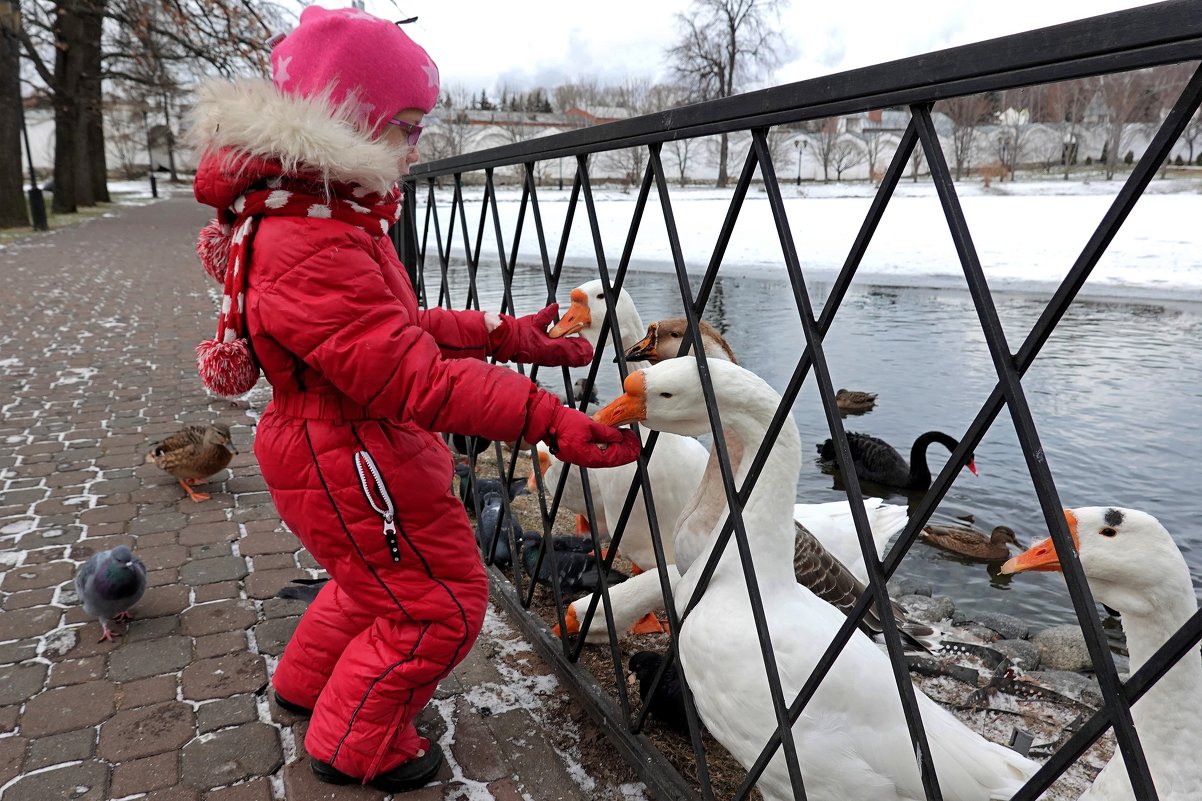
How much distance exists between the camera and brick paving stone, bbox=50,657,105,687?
2.88 metres

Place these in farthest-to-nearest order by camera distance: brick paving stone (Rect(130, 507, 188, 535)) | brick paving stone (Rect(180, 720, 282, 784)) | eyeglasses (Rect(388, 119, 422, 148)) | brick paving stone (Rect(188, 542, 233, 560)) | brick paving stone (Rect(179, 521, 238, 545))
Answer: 1. brick paving stone (Rect(130, 507, 188, 535))
2. brick paving stone (Rect(179, 521, 238, 545))
3. brick paving stone (Rect(188, 542, 233, 560))
4. brick paving stone (Rect(180, 720, 282, 784))
5. eyeglasses (Rect(388, 119, 422, 148))

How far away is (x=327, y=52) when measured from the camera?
2.04 meters

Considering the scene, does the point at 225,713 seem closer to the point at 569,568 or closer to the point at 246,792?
the point at 246,792

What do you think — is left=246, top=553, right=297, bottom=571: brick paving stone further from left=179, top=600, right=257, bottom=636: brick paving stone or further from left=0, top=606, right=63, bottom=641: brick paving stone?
left=0, top=606, right=63, bottom=641: brick paving stone

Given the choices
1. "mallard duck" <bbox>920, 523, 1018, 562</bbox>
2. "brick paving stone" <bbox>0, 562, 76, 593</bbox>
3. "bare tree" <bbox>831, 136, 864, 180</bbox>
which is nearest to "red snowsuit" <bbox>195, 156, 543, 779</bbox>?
"brick paving stone" <bbox>0, 562, 76, 593</bbox>

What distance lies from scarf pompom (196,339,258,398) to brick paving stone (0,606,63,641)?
1898 mm

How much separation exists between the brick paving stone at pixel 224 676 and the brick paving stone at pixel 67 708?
0.25m

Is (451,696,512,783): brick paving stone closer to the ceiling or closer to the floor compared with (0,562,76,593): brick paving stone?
closer to the floor

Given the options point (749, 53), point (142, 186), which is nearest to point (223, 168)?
point (749, 53)

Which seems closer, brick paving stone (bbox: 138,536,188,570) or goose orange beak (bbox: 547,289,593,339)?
goose orange beak (bbox: 547,289,593,339)

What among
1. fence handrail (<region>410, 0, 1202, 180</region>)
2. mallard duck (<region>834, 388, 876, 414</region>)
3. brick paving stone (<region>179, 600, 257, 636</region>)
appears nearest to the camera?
fence handrail (<region>410, 0, 1202, 180</region>)

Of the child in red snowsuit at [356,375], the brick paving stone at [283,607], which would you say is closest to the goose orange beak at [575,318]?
the child in red snowsuit at [356,375]

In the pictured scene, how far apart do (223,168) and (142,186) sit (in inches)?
2851

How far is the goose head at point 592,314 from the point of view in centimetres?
→ 316
